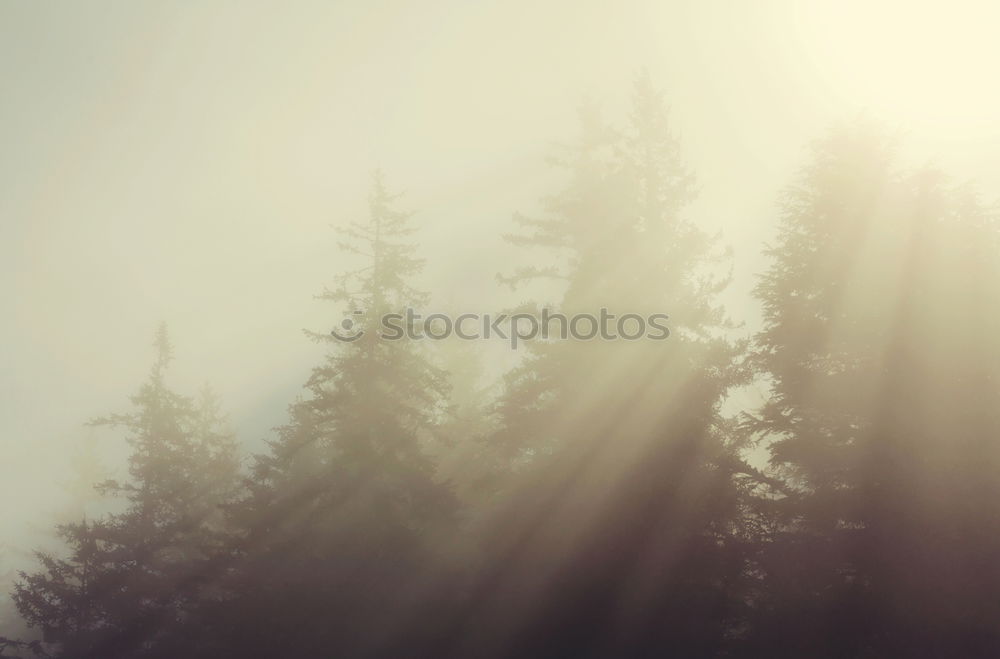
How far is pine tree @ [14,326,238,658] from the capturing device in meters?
19.8

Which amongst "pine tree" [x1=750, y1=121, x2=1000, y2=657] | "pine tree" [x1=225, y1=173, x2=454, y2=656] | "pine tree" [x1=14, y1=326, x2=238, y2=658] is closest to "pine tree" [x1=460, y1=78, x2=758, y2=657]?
"pine tree" [x1=750, y1=121, x2=1000, y2=657]

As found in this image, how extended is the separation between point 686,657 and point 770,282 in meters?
10.1

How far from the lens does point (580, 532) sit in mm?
15391

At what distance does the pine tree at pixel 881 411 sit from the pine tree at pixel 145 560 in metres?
17.6

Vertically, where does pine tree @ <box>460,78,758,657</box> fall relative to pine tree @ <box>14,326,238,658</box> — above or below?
above

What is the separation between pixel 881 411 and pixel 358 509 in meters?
14.6

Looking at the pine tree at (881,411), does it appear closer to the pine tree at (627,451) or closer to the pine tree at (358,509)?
the pine tree at (627,451)

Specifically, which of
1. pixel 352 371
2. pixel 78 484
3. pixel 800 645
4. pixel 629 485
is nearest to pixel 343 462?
pixel 352 371

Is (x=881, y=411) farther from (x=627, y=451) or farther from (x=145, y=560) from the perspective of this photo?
(x=145, y=560)

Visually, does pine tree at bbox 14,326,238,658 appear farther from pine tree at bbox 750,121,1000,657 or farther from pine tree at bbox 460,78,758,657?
pine tree at bbox 750,121,1000,657

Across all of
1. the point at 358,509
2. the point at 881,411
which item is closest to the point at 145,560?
the point at 358,509

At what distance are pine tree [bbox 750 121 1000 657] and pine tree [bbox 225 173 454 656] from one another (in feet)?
32.4

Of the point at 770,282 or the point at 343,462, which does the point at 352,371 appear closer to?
the point at 343,462

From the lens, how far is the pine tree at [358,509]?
15734mm
